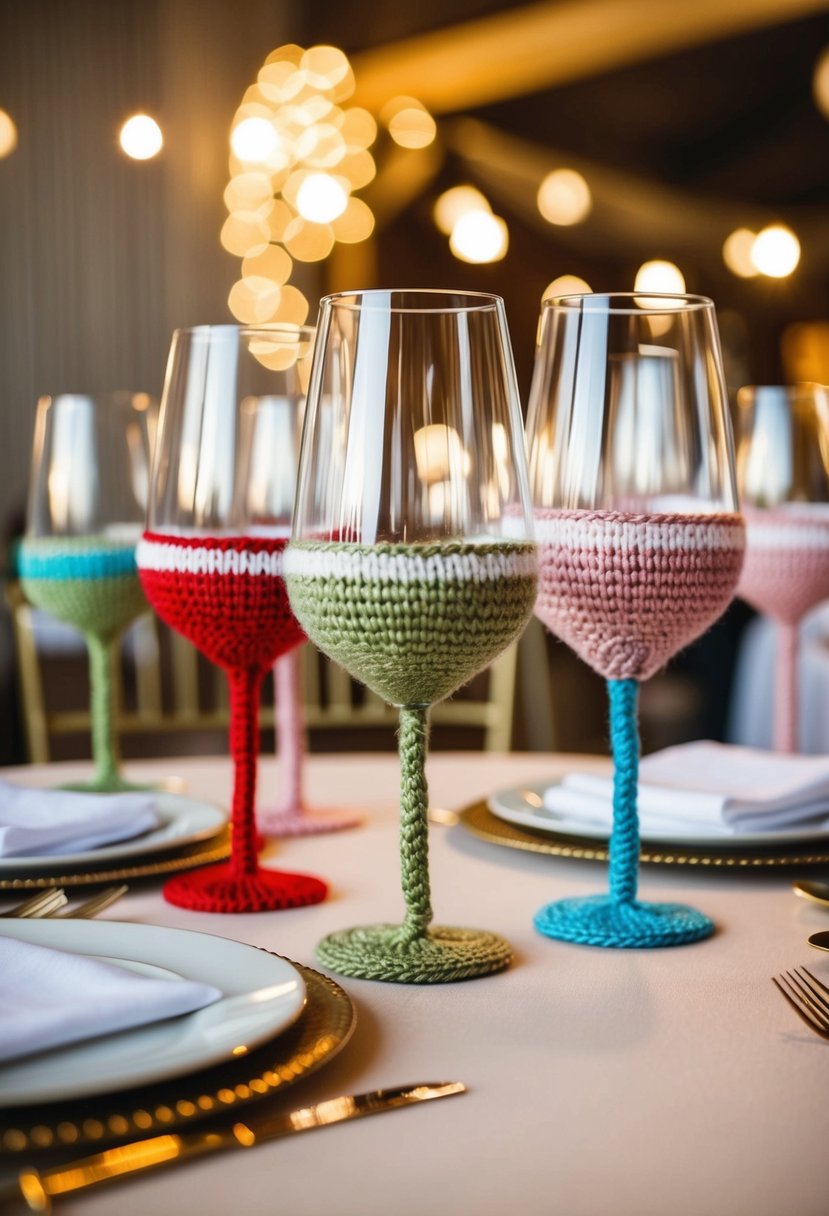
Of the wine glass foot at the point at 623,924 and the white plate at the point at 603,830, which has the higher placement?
the white plate at the point at 603,830

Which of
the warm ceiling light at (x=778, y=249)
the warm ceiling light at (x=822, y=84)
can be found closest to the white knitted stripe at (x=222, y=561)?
the warm ceiling light at (x=822, y=84)

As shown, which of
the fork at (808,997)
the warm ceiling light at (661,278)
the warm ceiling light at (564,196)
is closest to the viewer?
the fork at (808,997)

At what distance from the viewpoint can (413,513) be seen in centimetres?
62

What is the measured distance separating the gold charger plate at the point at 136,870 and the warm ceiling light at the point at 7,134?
5.30 m

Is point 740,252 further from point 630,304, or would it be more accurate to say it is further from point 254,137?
point 630,304

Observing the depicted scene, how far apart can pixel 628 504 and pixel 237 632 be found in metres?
0.23

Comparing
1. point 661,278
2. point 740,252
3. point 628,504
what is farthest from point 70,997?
point 740,252

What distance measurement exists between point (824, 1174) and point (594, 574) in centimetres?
34

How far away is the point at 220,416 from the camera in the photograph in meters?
0.80

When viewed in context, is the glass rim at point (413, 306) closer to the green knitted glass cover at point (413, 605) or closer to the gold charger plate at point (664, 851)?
the green knitted glass cover at point (413, 605)

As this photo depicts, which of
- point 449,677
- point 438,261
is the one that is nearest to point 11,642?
point 449,677

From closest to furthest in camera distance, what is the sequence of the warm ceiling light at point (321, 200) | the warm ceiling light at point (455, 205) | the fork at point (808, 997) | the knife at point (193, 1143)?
the knife at point (193, 1143) → the fork at point (808, 997) → the warm ceiling light at point (321, 200) → the warm ceiling light at point (455, 205)

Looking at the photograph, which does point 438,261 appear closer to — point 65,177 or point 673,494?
point 65,177

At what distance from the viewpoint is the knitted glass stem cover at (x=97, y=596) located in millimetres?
1026
